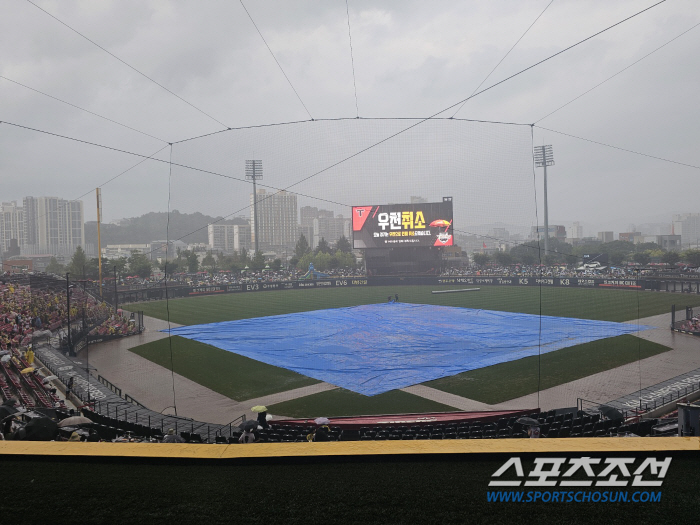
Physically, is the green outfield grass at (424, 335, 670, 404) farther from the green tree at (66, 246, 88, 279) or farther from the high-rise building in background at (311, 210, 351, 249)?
the green tree at (66, 246, 88, 279)

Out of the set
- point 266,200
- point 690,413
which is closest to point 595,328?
point 266,200

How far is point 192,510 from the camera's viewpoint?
3.36m

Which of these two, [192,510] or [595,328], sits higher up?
[192,510]

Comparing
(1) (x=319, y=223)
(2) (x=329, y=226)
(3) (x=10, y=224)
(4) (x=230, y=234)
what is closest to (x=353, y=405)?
(4) (x=230, y=234)

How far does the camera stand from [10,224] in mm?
37562

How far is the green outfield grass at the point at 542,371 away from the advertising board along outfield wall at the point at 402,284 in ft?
78.2

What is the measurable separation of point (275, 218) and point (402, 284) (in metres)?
28.3

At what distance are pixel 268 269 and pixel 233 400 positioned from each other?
41.3m

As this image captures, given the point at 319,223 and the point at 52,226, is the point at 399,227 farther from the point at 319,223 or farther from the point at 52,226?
the point at 52,226

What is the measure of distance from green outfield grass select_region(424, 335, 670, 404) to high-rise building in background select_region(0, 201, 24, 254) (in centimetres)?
3278

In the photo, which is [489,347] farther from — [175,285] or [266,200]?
[175,285]

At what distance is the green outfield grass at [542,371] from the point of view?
14703 mm

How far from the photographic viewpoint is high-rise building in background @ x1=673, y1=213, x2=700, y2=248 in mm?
85131

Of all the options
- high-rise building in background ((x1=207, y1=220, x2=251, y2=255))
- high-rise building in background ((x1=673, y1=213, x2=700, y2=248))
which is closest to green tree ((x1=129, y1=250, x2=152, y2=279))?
high-rise building in background ((x1=207, y1=220, x2=251, y2=255))
